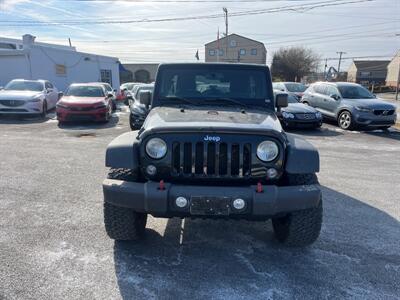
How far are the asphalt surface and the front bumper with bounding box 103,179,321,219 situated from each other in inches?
23.2

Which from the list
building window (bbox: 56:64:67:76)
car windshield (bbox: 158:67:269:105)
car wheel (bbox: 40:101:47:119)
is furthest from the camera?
building window (bbox: 56:64:67:76)

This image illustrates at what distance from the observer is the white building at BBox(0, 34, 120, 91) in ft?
67.1

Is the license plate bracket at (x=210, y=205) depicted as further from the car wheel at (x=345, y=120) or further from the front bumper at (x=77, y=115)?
the car wheel at (x=345, y=120)

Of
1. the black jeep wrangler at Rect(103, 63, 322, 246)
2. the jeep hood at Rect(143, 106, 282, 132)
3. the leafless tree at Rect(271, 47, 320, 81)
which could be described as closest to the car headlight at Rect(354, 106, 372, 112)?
the jeep hood at Rect(143, 106, 282, 132)

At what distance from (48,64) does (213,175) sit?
21335 millimetres

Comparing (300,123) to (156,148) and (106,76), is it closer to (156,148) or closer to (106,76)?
(156,148)

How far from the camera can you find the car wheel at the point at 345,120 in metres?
12.7

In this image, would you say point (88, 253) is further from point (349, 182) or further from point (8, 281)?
point (349, 182)

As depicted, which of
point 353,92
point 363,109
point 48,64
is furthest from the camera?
point 48,64

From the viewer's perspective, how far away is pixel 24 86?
15.1 meters

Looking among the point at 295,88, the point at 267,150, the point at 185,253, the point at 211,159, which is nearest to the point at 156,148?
the point at 211,159

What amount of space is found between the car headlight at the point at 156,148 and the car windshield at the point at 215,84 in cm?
129

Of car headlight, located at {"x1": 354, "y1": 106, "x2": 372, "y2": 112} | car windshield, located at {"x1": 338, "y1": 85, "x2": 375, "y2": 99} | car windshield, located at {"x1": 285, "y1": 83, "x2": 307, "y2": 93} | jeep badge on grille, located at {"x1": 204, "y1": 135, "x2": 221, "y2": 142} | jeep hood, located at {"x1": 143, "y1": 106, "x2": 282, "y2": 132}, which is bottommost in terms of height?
car headlight, located at {"x1": 354, "y1": 106, "x2": 372, "y2": 112}

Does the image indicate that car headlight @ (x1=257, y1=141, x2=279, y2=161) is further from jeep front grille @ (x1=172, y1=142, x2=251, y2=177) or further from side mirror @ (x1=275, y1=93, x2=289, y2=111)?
side mirror @ (x1=275, y1=93, x2=289, y2=111)
